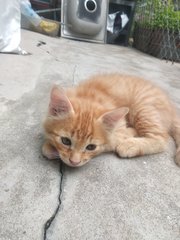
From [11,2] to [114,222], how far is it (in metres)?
2.17

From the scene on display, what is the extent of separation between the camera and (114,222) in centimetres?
104

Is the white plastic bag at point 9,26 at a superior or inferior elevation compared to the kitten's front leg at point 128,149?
superior

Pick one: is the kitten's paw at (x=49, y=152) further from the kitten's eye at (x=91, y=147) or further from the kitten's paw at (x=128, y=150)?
the kitten's paw at (x=128, y=150)

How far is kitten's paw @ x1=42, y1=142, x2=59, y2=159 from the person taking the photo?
4.22ft

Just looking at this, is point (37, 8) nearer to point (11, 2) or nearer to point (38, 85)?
point (11, 2)

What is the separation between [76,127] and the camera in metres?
1.22

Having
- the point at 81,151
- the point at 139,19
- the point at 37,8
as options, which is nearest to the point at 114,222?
the point at 81,151

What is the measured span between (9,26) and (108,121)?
1716mm

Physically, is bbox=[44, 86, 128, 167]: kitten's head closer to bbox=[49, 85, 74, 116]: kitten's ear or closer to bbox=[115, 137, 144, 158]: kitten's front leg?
bbox=[49, 85, 74, 116]: kitten's ear

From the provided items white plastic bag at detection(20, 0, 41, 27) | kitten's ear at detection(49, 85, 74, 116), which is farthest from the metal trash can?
kitten's ear at detection(49, 85, 74, 116)

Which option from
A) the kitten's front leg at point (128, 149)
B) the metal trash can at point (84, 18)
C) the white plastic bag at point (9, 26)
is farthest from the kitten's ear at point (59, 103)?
the metal trash can at point (84, 18)

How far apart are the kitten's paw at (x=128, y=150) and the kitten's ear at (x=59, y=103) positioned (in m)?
0.33

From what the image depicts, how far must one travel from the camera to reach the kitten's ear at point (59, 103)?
47.2 inches

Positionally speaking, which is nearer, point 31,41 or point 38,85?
point 38,85
